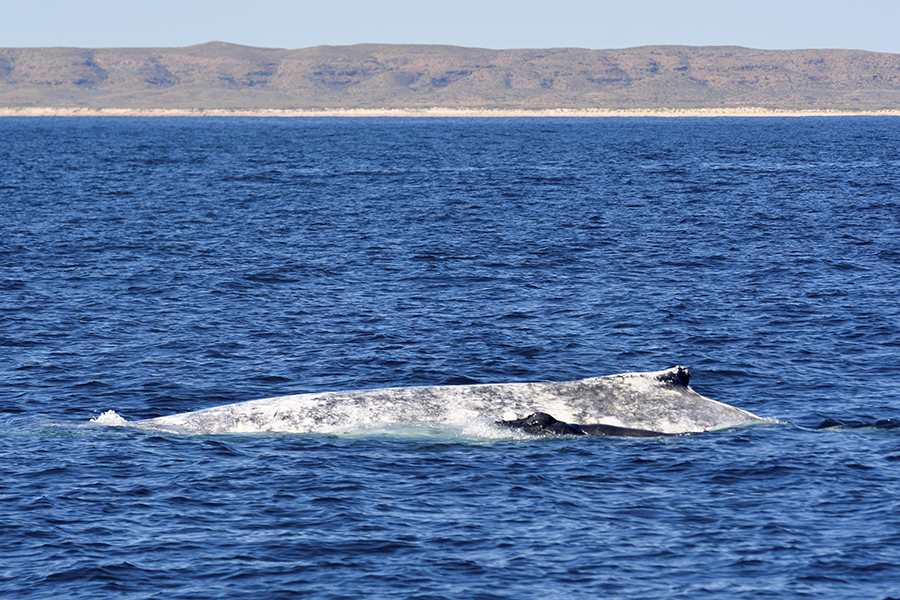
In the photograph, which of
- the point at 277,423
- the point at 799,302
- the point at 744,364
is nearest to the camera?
the point at 277,423

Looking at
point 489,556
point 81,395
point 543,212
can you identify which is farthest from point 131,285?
point 543,212

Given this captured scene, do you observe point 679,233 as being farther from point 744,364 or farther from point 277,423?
point 277,423

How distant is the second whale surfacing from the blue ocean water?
1.80 feet

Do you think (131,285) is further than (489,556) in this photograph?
Yes

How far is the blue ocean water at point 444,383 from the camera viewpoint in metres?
15.6

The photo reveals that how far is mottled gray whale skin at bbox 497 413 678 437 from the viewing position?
21328 mm

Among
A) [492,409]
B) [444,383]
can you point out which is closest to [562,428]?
[492,409]

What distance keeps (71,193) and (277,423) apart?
62122mm

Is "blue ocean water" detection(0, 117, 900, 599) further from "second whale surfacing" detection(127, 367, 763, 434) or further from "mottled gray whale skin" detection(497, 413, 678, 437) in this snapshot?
"second whale surfacing" detection(127, 367, 763, 434)

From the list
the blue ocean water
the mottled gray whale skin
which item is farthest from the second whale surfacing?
the blue ocean water

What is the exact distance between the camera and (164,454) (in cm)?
2052

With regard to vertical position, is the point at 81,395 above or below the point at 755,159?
below

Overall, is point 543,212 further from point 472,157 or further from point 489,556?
point 472,157

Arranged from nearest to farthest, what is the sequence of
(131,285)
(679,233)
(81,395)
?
(81,395) < (131,285) < (679,233)
